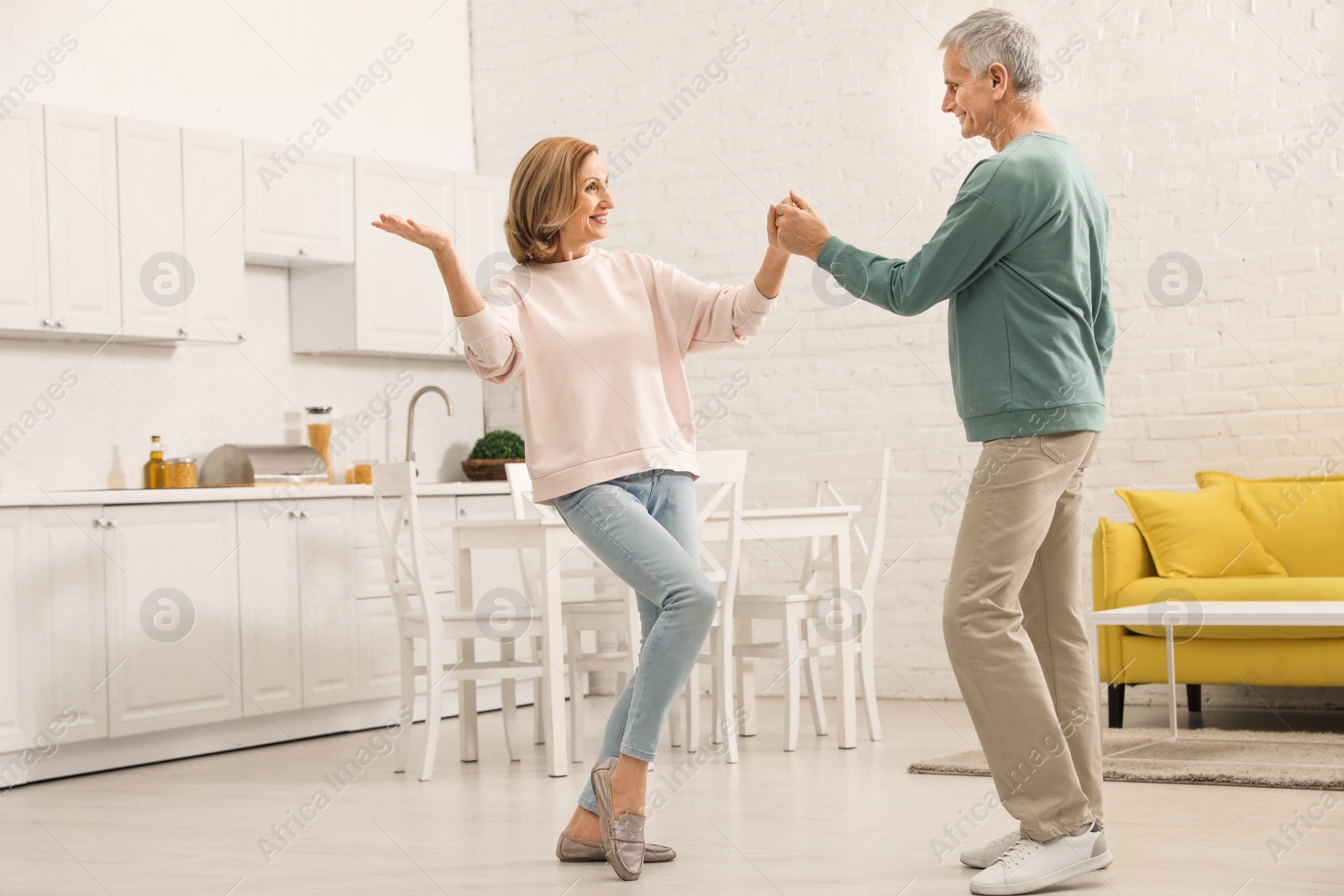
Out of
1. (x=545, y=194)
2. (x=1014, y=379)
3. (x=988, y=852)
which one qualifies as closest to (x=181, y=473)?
(x=545, y=194)

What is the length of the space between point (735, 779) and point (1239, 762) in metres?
1.29

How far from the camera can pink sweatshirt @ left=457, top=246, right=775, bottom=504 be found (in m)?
2.65

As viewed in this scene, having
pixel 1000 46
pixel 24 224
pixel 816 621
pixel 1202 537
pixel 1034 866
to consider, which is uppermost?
pixel 24 224

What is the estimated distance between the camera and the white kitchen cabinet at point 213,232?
16.4 feet

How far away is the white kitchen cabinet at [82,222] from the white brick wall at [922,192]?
209 centimetres

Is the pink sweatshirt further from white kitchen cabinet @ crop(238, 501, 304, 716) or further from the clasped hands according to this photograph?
white kitchen cabinet @ crop(238, 501, 304, 716)

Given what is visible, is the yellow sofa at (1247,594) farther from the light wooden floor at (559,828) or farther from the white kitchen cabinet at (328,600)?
the white kitchen cabinet at (328,600)

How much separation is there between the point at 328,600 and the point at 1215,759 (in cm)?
286

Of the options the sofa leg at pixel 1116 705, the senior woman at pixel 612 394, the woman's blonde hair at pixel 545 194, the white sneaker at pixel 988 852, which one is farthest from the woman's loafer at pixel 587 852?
the sofa leg at pixel 1116 705

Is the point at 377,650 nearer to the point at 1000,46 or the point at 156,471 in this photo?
the point at 156,471

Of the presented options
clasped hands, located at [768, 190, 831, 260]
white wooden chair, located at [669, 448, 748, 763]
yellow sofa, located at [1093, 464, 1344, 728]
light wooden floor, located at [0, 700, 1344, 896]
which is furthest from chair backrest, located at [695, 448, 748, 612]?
clasped hands, located at [768, 190, 831, 260]

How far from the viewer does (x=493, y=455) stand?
237 inches

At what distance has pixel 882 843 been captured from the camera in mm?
2916

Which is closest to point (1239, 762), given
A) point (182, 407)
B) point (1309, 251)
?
point (1309, 251)
